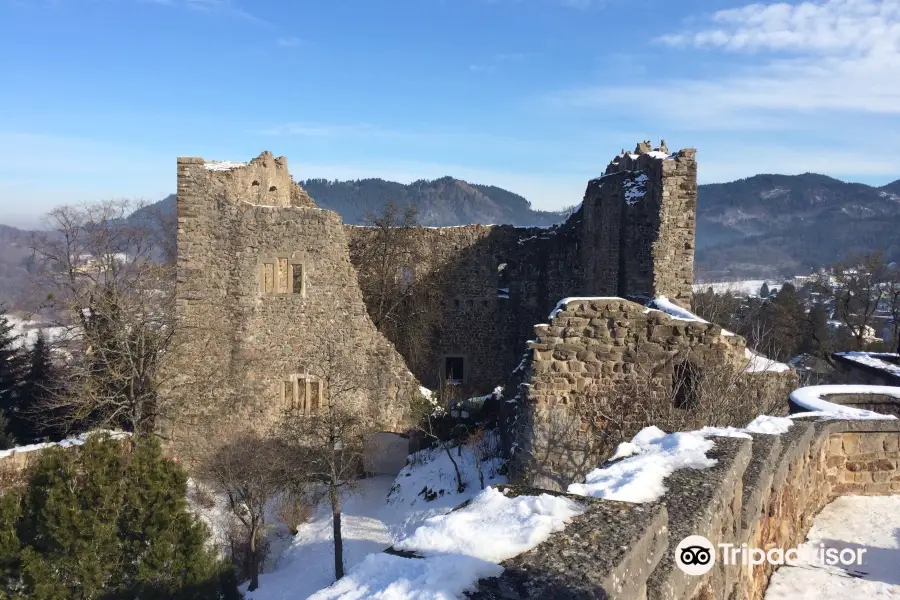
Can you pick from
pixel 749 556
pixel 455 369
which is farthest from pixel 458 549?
pixel 455 369

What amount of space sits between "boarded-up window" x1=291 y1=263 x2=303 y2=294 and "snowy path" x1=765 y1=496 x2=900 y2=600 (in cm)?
1255

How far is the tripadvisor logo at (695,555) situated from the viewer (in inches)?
129

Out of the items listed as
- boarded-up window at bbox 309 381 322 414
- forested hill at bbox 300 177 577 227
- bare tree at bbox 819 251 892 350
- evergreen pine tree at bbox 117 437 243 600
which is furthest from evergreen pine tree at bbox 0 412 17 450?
forested hill at bbox 300 177 577 227

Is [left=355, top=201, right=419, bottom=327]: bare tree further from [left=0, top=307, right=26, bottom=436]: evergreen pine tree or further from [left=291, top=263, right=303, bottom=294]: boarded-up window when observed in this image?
[left=0, top=307, right=26, bottom=436]: evergreen pine tree

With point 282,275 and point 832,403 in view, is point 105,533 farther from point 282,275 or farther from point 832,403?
point 832,403

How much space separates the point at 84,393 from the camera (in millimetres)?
16750

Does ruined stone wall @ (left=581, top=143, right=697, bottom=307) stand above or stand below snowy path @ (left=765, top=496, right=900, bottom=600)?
above

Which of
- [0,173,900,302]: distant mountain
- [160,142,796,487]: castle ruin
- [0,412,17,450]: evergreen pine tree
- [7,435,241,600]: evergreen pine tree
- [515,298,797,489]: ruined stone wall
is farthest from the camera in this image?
[0,173,900,302]: distant mountain

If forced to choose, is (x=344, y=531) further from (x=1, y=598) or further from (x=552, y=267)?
(x=552, y=267)

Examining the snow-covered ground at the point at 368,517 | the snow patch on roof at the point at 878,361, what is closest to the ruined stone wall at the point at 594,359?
the snow-covered ground at the point at 368,517

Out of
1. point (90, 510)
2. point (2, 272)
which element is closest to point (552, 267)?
point (90, 510)

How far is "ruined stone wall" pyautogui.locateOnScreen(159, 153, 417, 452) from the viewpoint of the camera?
16172 mm

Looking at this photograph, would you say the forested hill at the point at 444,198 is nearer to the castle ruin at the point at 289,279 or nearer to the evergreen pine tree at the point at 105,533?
the castle ruin at the point at 289,279

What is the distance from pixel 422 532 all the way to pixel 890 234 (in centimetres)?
20375
